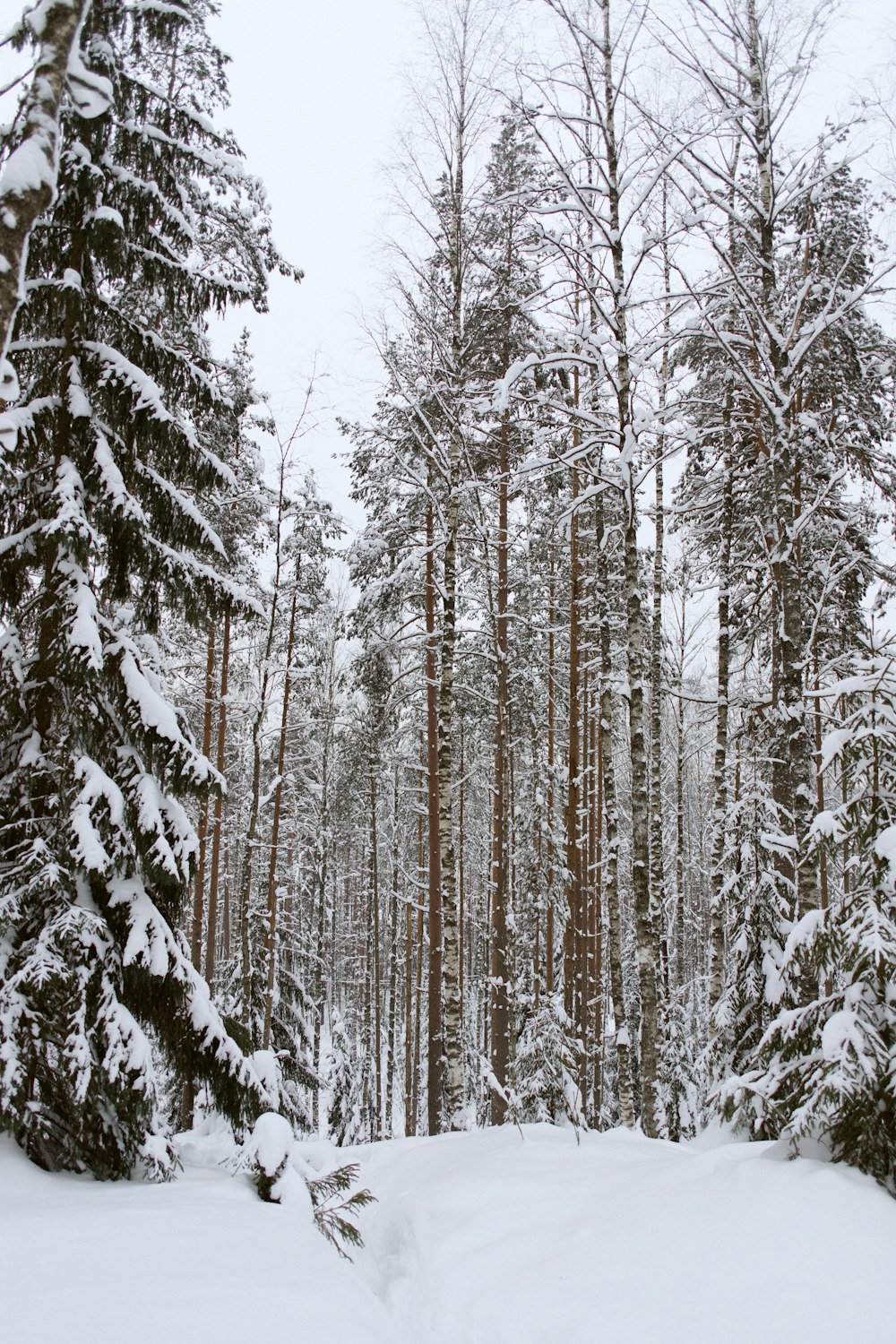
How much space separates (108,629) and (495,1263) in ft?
16.3

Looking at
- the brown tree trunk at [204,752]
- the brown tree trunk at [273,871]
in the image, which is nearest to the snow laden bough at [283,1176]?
the brown tree trunk at [273,871]

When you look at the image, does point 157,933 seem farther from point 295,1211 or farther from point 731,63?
point 731,63

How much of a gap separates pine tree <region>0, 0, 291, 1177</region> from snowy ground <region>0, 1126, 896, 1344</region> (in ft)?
2.38

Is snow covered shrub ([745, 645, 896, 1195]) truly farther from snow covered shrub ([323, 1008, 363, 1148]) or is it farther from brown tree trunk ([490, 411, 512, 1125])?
snow covered shrub ([323, 1008, 363, 1148])

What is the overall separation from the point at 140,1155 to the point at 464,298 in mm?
11736


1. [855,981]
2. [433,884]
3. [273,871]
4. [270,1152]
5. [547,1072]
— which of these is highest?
[855,981]

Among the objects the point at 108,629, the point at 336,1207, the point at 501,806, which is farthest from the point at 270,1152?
the point at 501,806

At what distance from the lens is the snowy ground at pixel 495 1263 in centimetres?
316

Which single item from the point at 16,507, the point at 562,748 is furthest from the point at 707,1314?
the point at 562,748

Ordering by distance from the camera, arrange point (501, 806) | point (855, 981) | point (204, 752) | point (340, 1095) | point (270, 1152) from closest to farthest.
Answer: point (855, 981) < point (270, 1152) < point (501, 806) < point (204, 752) < point (340, 1095)

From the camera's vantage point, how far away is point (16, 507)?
6.30 meters

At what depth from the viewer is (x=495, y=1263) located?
4613 mm

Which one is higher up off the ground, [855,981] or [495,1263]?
[855,981]

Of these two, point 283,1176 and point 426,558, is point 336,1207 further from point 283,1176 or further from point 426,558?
point 426,558
